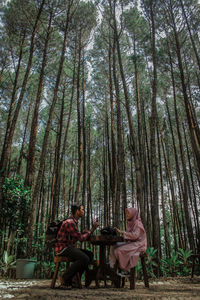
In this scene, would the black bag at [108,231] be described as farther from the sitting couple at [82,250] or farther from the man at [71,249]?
the man at [71,249]

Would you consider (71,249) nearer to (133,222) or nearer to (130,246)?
(130,246)

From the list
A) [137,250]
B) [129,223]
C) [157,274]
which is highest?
[129,223]

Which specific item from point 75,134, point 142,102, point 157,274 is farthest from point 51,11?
point 157,274

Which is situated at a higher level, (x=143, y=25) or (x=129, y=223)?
(x=143, y=25)

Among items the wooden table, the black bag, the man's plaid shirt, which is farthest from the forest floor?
the black bag

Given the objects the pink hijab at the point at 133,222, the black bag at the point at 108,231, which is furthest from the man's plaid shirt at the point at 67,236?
the pink hijab at the point at 133,222

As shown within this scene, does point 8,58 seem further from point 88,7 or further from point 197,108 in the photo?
point 197,108

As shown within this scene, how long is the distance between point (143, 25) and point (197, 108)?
176 inches

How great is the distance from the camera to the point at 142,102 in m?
9.31

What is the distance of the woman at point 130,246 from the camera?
287 cm

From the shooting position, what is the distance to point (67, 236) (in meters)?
2.77

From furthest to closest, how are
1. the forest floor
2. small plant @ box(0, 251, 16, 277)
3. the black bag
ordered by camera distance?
1. small plant @ box(0, 251, 16, 277)
2. the black bag
3. the forest floor

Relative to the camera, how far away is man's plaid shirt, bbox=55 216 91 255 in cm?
272

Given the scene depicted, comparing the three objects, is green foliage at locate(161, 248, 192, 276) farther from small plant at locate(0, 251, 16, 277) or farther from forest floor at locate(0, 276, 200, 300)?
small plant at locate(0, 251, 16, 277)
